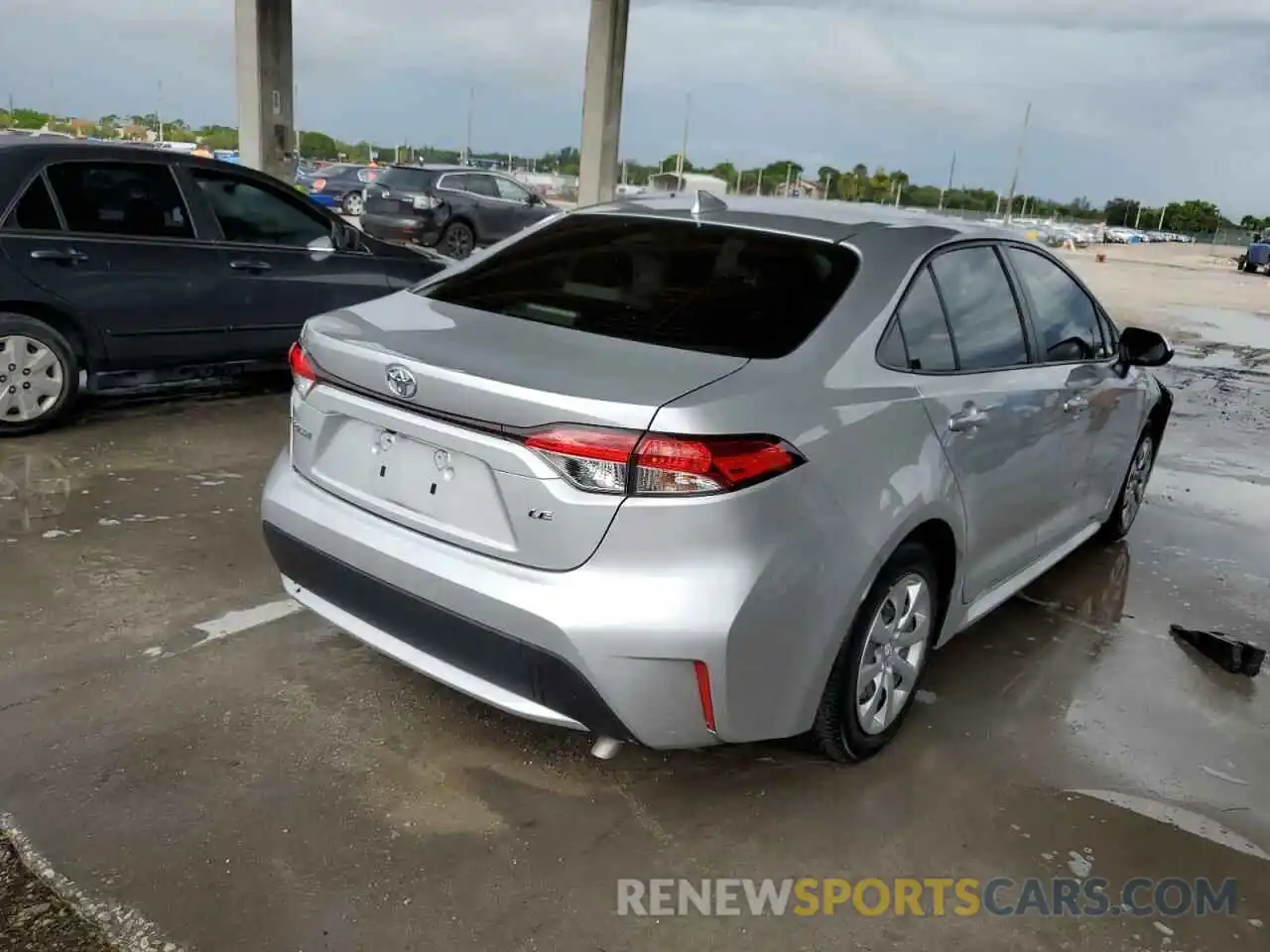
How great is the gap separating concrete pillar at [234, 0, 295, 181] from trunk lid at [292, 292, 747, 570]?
48.8ft

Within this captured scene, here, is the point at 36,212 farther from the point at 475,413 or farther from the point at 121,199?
the point at 475,413

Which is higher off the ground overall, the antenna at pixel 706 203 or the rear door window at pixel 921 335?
the antenna at pixel 706 203

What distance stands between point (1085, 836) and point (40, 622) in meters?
3.36

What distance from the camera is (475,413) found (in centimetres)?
252

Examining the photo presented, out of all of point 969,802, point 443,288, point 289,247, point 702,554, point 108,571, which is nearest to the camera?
point 702,554

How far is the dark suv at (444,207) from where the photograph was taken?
703 inches

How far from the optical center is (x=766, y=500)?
8.01ft

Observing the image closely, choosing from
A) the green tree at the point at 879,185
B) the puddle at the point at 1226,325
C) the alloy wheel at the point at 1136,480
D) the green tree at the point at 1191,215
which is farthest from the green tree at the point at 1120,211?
the alloy wheel at the point at 1136,480

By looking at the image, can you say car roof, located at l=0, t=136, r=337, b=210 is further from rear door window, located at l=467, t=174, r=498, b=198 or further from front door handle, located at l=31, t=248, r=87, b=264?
rear door window, located at l=467, t=174, r=498, b=198

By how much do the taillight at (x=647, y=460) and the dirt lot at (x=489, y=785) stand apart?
96cm

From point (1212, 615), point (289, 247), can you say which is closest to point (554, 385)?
point (1212, 615)

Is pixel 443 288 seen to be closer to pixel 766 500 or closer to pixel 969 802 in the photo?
pixel 766 500

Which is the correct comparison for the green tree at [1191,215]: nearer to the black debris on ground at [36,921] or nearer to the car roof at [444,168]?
the car roof at [444,168]

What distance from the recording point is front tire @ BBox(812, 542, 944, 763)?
286 centimetres
